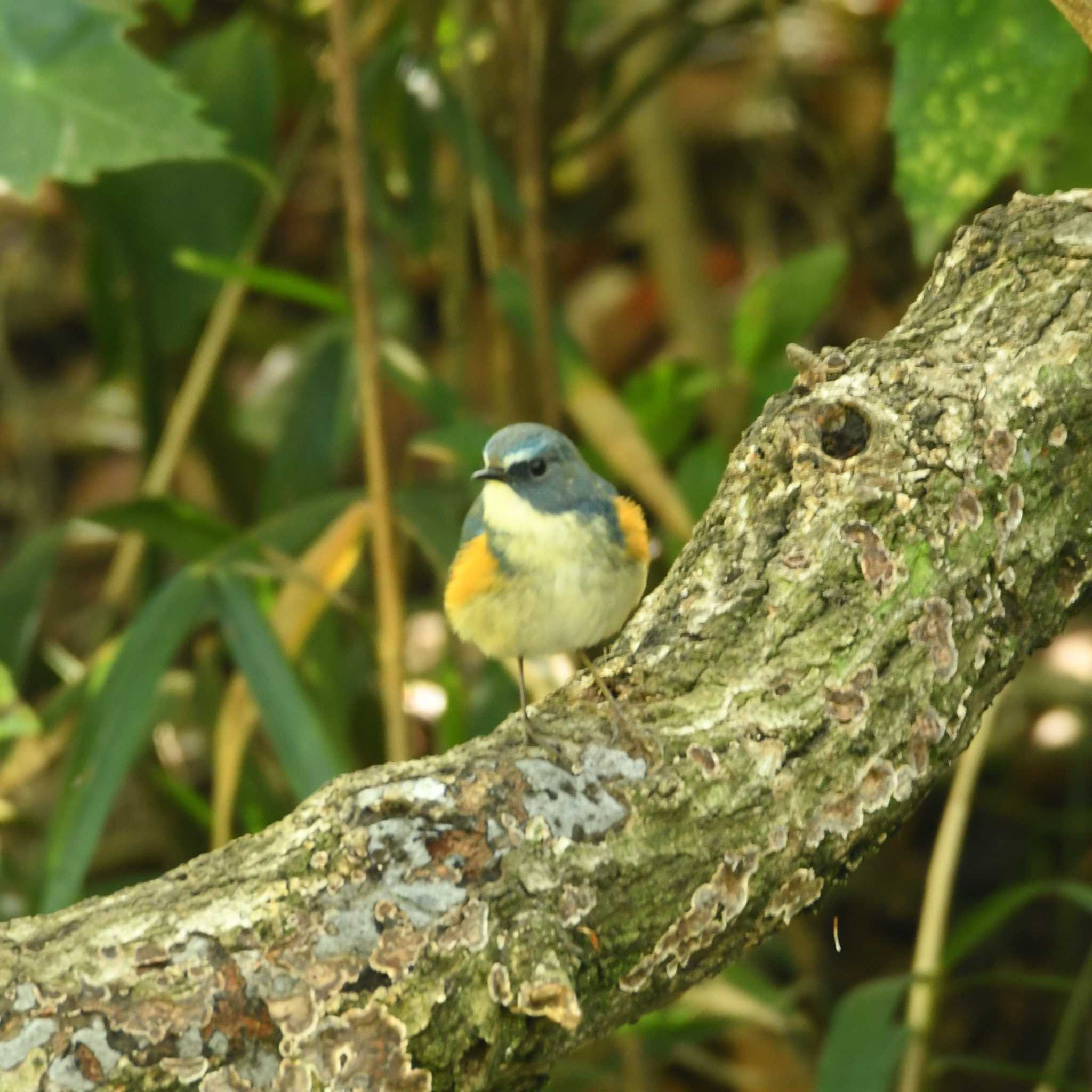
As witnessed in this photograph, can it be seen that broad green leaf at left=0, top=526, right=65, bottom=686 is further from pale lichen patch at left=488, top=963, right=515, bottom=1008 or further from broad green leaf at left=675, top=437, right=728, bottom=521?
pale lichen patch at left=488, top=963, right=515, bottom=1008

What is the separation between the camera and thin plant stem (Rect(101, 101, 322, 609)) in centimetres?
423

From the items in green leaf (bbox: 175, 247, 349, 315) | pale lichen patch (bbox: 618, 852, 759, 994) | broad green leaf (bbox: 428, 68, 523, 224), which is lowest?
pale lichen patch (bbox: 618, 852, 759, 994)

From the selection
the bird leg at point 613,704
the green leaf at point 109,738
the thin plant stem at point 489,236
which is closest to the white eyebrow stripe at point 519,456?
the bird leg at point 613,704

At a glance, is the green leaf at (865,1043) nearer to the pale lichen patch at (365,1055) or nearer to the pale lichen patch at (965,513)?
the pale lichen patch at (965,513)

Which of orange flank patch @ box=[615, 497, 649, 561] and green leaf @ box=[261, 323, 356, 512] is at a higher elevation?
green leaf @ box=[261, 323, 356, 512]

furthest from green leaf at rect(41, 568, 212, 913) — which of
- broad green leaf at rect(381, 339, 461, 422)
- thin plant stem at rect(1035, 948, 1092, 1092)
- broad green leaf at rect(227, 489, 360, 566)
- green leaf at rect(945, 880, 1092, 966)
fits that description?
thin plant stem at rect(1035, 948, 1092, 1092)

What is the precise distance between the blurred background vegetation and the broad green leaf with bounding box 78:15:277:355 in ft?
0.03

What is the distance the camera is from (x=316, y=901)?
1660 millimetres

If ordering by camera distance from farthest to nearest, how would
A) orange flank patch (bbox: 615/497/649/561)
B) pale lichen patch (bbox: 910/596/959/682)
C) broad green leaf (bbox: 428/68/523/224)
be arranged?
broad green leaf (bbox: 428/68/523/224) → orange flank patch (bbox: 615/497/649/561) → pale lichen patch (bbox: 910/596/959/682)

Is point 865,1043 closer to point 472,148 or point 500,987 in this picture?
point 500,987

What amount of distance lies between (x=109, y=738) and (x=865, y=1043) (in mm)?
1773

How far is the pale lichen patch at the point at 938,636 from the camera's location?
6.66ft

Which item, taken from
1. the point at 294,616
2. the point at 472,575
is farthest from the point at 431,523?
the point at 472,575

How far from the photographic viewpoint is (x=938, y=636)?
80.4 inches
